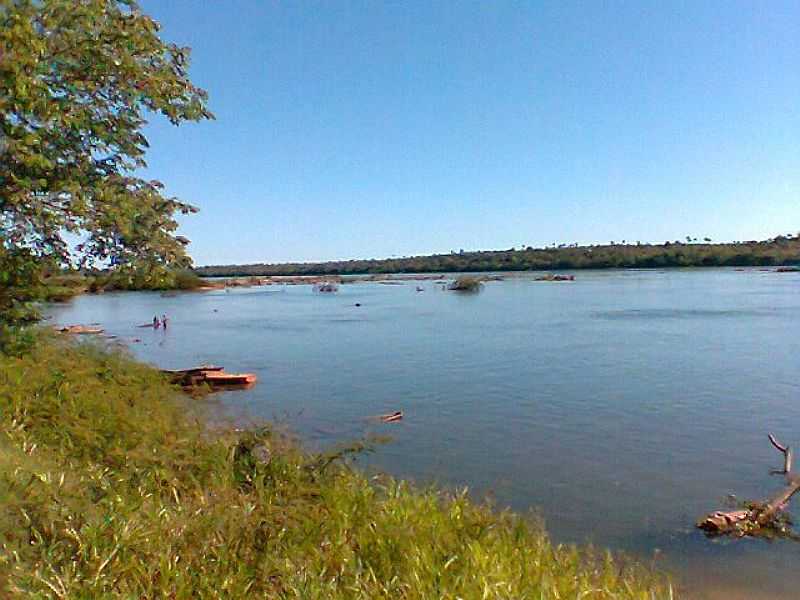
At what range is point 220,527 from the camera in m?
5.30

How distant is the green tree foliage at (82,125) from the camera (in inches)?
198

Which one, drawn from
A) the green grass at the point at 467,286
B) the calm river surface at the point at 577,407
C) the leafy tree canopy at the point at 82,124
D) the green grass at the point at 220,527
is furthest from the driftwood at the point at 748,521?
the green grass at the point at 467,286

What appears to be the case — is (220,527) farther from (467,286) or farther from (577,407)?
(467,286)

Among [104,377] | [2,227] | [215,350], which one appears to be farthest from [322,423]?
[215,350]

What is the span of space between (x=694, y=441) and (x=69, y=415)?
12.1 metres

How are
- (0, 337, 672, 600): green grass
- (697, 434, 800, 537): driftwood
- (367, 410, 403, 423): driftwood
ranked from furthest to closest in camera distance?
(367, 410, 403, 423): driftwood < (697, 434, 800, 537): driftwood < (0, 337, 672, 600): green grass

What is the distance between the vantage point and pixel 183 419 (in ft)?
31.6

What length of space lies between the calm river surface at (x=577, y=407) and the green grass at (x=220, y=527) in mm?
2077

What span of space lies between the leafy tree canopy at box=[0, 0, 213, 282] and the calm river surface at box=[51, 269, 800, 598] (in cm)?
712

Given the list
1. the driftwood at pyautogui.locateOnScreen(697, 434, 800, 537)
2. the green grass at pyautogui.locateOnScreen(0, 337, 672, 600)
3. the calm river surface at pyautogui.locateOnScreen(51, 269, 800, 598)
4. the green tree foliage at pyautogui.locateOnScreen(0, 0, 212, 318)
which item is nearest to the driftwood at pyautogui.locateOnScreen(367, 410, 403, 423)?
the calm river surface at pyautogui.locateOnScreen(51, 269, 800, 598)

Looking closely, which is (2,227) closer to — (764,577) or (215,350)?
(764,577)

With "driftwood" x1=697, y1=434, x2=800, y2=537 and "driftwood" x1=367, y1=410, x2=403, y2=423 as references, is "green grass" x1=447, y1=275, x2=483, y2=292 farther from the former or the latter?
"driftwood" x1=697, y1=434, x2=800, y2=537

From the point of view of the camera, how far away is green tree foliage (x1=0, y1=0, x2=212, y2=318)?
5027 mm

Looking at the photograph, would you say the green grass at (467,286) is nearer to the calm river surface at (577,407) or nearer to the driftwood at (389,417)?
the calm river surface at (577,407)
